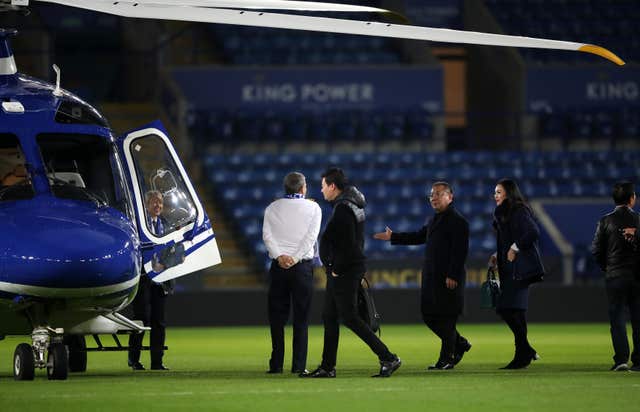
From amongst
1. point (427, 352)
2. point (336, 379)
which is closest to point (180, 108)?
point (427, 352)

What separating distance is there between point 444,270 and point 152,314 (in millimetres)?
2932

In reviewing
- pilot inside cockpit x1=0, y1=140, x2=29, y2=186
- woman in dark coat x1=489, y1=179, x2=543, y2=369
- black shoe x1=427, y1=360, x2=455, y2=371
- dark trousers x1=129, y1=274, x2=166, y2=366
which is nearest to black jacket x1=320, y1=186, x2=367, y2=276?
black shoe x1=427, y1=360, x2=455, y2=371

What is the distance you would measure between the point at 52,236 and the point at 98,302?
799 mm

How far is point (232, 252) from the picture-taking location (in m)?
29.2

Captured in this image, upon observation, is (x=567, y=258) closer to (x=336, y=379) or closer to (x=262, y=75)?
(x=262, y=75)

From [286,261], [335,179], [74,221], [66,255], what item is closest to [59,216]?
[74,221]

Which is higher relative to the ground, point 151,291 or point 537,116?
point 537,116

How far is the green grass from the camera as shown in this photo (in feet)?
35.8

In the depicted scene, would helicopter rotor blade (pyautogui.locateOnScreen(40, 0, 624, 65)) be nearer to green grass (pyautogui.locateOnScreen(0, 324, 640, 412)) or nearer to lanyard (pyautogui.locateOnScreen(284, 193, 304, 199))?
green grass (pyautogui.locateOnScreen(0, 324, 640, 412))

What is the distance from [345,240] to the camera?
13.5 m

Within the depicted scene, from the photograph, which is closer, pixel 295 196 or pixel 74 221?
pixel 74 221

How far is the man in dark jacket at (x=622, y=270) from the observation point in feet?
47.6

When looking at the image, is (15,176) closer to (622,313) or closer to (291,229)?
(291,229)

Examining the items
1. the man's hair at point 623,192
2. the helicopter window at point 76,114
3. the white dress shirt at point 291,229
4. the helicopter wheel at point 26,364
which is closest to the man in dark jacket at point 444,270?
the white dress shirt at point 291,229
